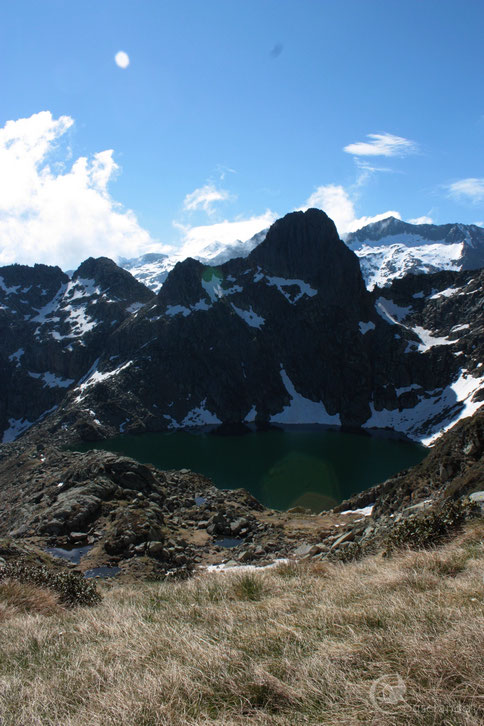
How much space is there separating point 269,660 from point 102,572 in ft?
63.9

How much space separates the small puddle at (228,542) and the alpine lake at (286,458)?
913 inches

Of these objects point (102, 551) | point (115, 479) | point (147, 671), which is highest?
point (147, 671)

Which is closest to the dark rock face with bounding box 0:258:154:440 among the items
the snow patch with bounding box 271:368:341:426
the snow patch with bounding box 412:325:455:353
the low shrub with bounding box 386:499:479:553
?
the snow patch with bounding box 271:368:341:426

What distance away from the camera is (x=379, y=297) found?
144 metres

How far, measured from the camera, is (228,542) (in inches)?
1054

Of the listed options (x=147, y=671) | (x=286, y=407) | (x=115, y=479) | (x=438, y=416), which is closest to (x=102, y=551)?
(x=115, y=479)

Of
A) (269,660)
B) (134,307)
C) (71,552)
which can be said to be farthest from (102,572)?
(134,307)

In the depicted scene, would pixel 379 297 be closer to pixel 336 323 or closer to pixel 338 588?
pixel 336 323

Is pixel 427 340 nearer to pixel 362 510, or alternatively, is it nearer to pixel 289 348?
pixel 289 348

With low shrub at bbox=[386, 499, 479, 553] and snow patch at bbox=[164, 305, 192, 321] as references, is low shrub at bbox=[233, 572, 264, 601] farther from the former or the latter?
snow patch at bbox=[164, 305, 192, 321]

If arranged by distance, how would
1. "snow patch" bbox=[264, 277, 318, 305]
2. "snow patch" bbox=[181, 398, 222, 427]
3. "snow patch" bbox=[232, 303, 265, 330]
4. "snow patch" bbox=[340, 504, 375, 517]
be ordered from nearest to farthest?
1. "snow patch" bbox=[340, 504, 375, 517]
2. "snow patch" bbox=[181, 398, 222, 427]
3. "snow patch" bbox=[232, 303, 265, 330]
4. "snow patch" bbox=[264, 277, 318, 305]

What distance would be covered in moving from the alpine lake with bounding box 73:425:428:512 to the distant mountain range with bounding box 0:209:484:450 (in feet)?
40.2

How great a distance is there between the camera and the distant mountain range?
11162 cm

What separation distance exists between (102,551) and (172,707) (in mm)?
22038
